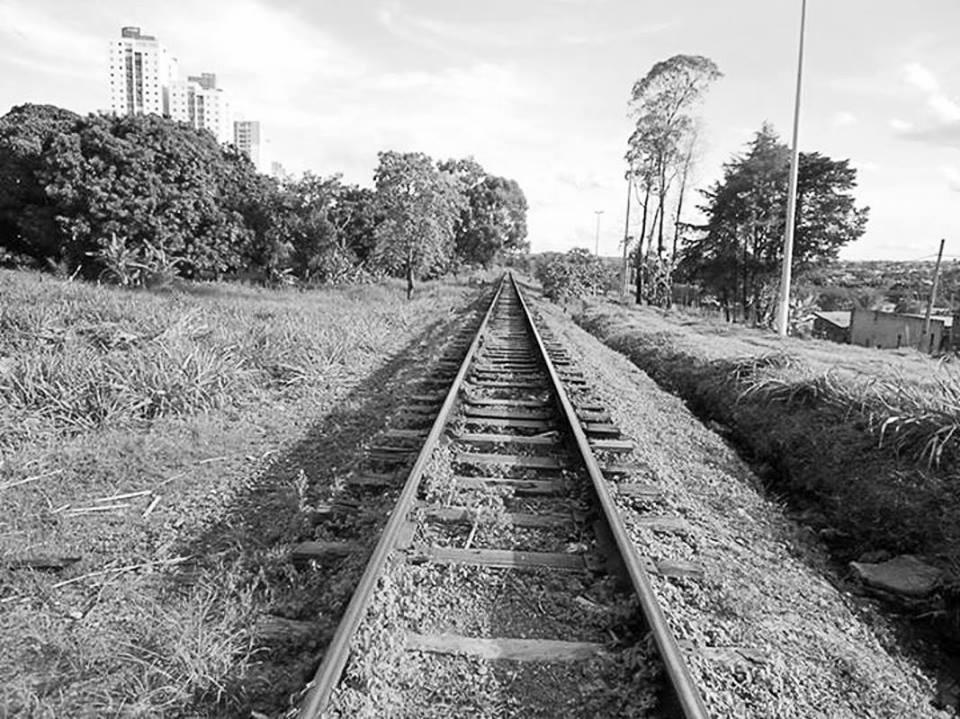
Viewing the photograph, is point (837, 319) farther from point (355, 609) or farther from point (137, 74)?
point (137, 74)

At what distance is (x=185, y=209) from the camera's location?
22375mm

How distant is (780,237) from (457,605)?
2918 centimetres

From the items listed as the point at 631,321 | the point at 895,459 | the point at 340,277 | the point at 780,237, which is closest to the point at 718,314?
the point at 780,237

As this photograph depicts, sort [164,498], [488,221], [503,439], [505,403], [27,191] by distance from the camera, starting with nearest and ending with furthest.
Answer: [164,498] → [503,439] → [505,403] → [27,191] → [488,221]

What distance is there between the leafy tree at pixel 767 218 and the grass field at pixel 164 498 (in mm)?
24337

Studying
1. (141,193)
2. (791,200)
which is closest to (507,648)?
(791,200)

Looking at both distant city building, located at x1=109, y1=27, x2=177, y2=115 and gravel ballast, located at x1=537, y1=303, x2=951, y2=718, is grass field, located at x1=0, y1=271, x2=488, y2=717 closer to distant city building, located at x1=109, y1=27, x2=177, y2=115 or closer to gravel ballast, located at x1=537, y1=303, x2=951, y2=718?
gravel ballast, located at x1=537, y1=303, x2=951, y2=718

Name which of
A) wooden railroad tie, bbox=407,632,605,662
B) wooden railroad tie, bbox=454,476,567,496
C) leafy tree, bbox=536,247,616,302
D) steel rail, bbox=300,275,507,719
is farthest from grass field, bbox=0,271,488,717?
leafy tree, bbox=536,247,616,302

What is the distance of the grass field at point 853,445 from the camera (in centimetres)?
457

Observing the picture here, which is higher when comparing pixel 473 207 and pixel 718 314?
pixel 473 207

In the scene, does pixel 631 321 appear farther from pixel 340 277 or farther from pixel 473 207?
pixel 473 207

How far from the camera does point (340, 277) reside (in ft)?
79.6

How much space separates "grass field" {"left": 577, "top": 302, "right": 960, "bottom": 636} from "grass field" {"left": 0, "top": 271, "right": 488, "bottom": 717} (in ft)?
Answer: 12.8

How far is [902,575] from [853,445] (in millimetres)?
1956
